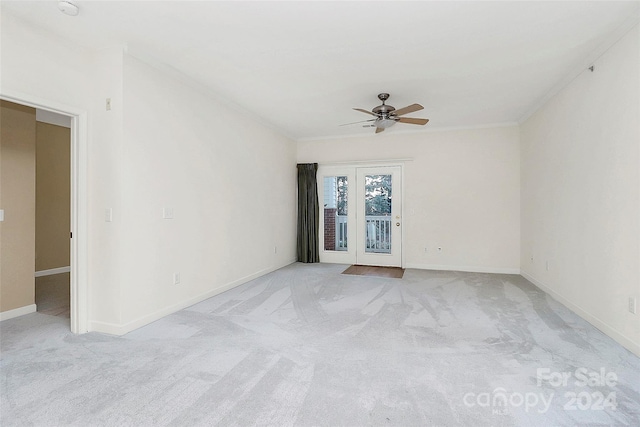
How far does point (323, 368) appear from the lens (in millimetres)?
2234

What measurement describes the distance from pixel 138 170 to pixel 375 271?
163 inches

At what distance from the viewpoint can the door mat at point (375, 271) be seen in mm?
5375

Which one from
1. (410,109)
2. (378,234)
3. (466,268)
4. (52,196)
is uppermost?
(410,109)

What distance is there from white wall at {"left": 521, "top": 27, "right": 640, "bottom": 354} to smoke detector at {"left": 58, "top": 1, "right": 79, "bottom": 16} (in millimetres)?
4242

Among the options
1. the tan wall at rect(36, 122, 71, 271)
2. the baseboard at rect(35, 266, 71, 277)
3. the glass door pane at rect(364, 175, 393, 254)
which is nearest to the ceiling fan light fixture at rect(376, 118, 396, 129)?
the glass door pane at rect(364, 175, 393, 254)

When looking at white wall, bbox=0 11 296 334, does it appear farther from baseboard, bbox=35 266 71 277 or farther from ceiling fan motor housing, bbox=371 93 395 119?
baseboard, bbox=35 266 71 277

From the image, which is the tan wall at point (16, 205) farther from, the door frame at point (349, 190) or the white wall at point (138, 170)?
the door frame at point (349, 190)

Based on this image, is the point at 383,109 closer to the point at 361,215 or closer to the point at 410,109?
the point at 410,109

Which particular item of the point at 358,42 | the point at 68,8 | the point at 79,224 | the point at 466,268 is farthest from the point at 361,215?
the point at 68,8

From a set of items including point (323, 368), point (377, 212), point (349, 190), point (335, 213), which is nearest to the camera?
point (323, 368)

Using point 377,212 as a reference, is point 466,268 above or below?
below

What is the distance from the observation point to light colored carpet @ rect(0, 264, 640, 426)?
68.6 inches

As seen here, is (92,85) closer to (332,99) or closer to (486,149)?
(332,99)

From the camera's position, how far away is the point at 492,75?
11.5 ft
